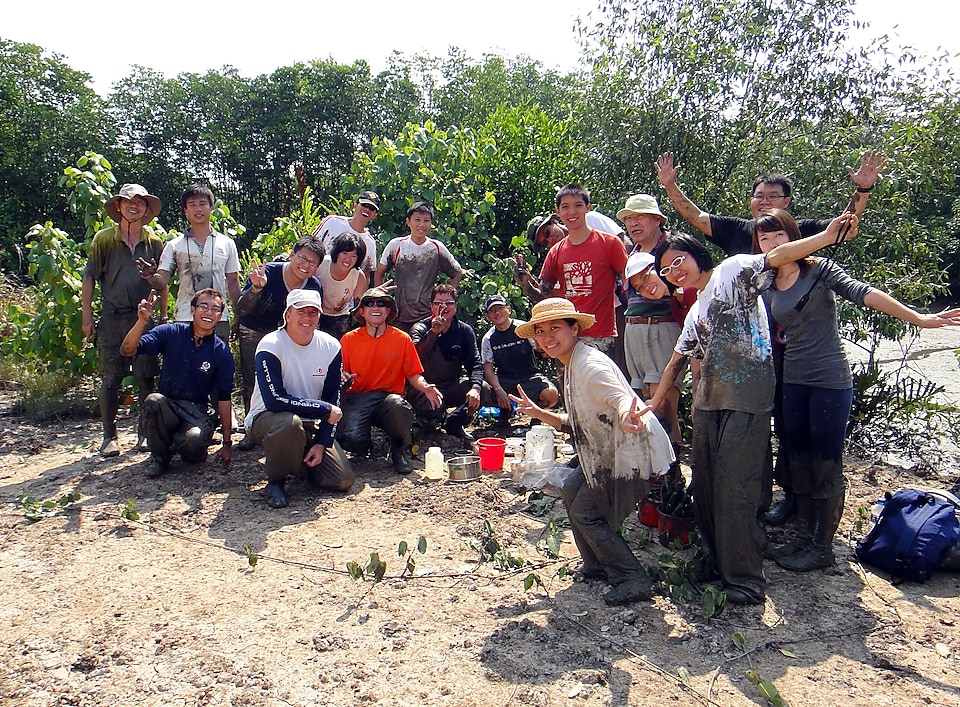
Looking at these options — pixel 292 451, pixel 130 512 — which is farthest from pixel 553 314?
pixel 130 512

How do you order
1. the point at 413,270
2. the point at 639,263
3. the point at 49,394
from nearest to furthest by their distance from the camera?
the point at 639,263, the point at 413,270, the point at 49,394

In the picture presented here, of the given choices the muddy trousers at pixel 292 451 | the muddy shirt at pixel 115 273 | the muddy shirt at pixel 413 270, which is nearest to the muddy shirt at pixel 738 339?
the muddy trousers at pixel 292 451

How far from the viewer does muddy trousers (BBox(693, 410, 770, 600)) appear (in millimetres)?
3471

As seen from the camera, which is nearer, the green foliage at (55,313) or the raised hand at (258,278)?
the raised hand at (258,278)

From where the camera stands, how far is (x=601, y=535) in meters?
3.58

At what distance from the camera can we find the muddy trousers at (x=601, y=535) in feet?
11.8

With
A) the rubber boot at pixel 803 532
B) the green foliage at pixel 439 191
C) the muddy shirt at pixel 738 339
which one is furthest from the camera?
the green foliage at pixel 439 191

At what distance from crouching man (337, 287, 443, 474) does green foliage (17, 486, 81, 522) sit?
5.88 ft

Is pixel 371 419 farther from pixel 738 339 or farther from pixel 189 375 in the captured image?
pixel 738 339

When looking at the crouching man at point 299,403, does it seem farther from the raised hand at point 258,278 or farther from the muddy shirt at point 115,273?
the muddy shirt at point 115,273

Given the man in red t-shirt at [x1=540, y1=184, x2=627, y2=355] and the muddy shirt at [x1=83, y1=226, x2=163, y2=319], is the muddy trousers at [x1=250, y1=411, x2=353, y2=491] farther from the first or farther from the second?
the man in red t-shirt at [x1=540, y1=184, x2=627, y2=355]

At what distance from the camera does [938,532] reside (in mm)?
3766

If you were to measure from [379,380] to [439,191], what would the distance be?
3.43 metres

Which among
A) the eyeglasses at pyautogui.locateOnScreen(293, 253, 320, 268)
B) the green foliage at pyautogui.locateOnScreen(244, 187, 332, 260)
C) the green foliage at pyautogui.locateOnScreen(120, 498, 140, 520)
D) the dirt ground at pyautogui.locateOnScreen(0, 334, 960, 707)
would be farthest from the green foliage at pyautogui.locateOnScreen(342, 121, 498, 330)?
the green foliage at pyautogui.locateOnScreen(120, 498, 140, 520)
